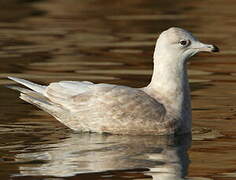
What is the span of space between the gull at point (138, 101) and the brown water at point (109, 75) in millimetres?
178

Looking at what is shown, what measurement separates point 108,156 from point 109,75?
5.97 meters

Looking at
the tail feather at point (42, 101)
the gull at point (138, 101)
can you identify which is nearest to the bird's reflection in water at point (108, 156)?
the gull at point (138, 101)

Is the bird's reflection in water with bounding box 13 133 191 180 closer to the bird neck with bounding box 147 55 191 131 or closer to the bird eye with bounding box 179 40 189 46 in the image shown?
the bird neck with bounding box 147 55 191 131

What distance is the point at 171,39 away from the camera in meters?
13.0

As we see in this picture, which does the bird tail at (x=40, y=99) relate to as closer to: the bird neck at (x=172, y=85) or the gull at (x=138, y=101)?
the gull at (x=138, y=101)

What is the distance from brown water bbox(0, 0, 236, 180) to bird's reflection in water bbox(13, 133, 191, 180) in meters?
0.01

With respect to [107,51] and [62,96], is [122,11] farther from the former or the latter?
[62,96]

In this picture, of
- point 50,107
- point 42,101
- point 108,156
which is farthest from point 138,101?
point 108,156

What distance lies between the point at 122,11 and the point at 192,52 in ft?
43.3

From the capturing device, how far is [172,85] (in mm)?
13008

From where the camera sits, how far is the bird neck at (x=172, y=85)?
12.9 meters

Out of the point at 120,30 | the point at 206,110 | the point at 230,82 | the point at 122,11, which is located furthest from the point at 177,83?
the point at 122,11

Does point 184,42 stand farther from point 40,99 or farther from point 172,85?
point 40,99

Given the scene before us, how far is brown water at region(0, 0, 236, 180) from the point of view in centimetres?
1088
